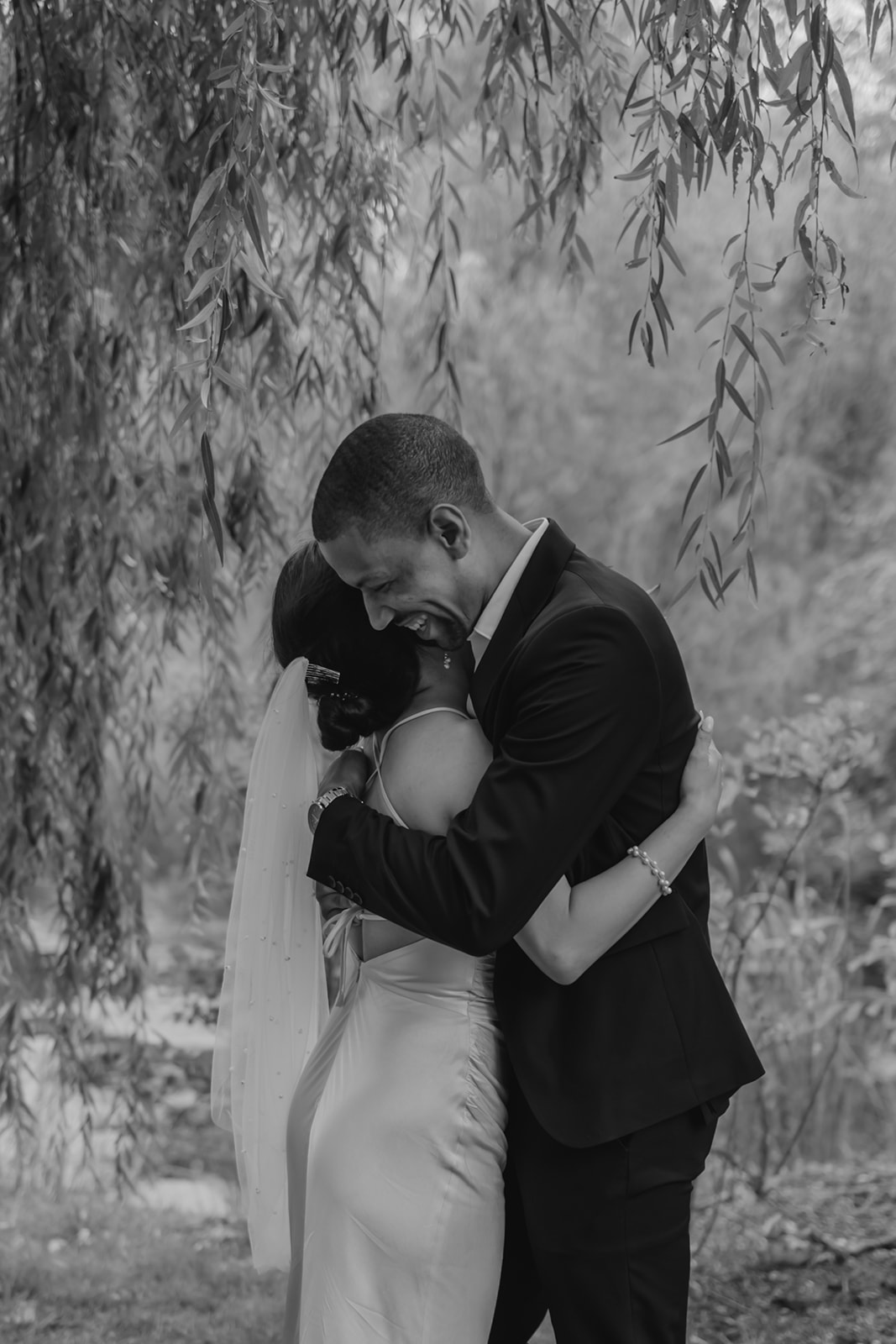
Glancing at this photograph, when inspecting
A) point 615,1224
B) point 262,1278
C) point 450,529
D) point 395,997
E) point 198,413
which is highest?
point 198,413

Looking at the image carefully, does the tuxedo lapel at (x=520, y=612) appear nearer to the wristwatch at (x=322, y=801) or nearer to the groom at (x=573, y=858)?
the groom at (x=573, y=858)

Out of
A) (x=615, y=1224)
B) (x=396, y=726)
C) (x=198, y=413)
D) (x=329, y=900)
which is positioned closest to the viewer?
(x=615, y=1224)

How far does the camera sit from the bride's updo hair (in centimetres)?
204

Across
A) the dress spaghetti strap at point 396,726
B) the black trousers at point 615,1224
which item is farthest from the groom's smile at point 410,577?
the black trousers at point 615,1224

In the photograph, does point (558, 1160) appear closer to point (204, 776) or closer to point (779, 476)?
point (204, 776)

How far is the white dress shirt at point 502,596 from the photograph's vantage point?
1.97 m

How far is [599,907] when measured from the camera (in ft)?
6.05

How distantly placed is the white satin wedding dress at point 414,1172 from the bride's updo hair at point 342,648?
53 millimetres

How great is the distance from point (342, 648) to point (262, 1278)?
2.64m

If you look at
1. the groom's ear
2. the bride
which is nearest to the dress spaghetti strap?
the bride

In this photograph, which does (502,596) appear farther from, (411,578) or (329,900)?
(329,900)

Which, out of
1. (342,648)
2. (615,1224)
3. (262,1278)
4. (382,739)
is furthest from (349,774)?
(262,1278)

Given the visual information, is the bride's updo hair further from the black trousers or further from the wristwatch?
the black trousers

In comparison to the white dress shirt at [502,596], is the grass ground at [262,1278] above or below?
below
